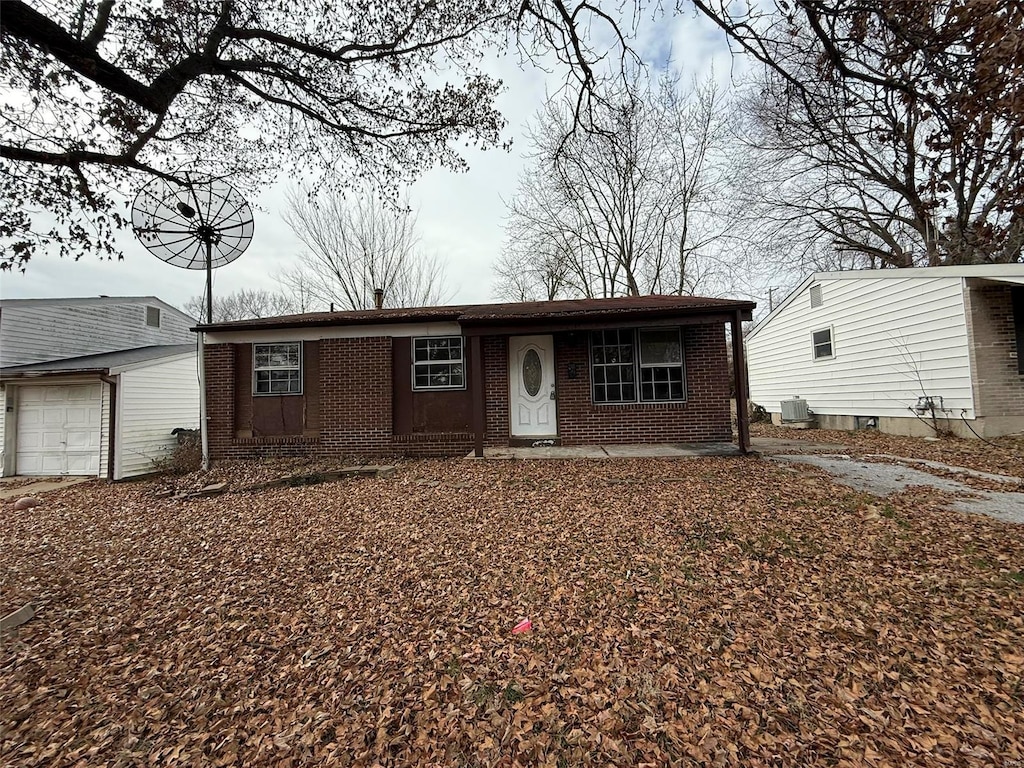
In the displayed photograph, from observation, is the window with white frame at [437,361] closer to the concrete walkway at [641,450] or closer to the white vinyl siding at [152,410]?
the concrete walkway at [641,450]

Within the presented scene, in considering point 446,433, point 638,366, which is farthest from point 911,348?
point 446,433

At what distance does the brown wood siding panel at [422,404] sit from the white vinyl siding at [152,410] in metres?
6.57

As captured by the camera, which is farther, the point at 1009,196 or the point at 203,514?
the point at 203,514

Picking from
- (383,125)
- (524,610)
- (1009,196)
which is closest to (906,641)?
(524,610)

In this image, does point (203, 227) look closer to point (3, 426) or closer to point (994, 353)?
point (3, 426)

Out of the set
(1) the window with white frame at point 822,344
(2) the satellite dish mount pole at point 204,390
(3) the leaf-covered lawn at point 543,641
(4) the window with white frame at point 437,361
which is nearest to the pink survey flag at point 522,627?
(3) the leaf-covered lawn at point 543,641

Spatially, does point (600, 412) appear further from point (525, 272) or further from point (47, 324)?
point (47, 324)

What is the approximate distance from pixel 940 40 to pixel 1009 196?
1195 millimetres

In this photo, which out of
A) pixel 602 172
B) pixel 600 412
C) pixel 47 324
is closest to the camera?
pixel 600 412

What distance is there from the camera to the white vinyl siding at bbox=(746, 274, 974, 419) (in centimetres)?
890

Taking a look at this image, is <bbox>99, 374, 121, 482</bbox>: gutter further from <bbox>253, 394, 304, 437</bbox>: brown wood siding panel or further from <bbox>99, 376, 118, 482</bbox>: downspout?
<bbox>253, 394, 304, 437</bbox>: brown wood siding panel

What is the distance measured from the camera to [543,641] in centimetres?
269

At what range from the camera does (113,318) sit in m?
15.2

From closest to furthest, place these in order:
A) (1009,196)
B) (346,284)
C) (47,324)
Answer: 1. (1009,196)
2. (47,324)
3. (346,284)
